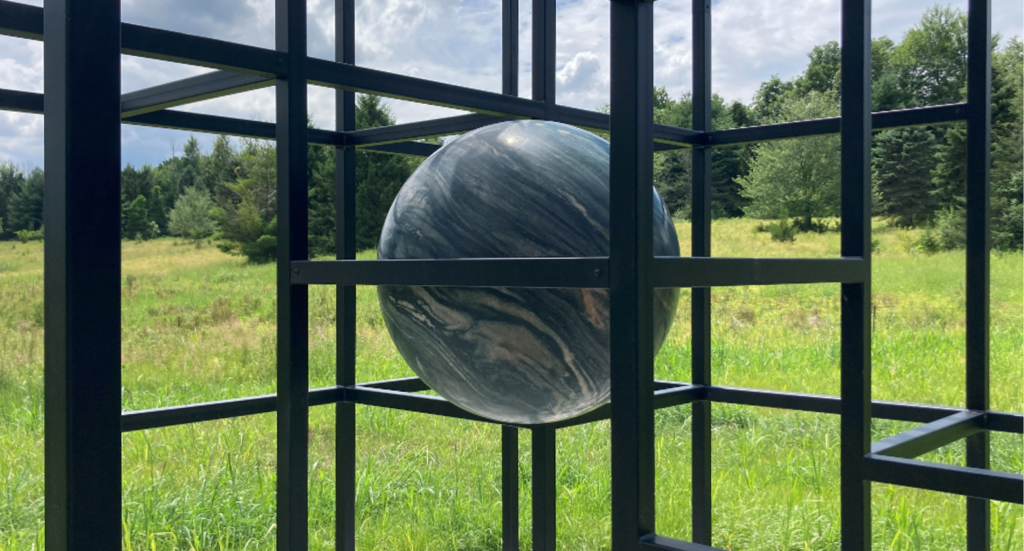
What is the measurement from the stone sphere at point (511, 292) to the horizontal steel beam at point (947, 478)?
0.80 meters

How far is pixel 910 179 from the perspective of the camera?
25.2 meters

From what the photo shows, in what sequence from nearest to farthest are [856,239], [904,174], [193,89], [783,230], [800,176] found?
[856,239] < [193,89] < [904,174] < [783,230] < [800,176]

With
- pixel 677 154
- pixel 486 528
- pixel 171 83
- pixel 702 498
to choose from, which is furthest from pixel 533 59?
pixel 677 154

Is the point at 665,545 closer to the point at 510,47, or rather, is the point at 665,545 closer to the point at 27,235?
the point at 510,47

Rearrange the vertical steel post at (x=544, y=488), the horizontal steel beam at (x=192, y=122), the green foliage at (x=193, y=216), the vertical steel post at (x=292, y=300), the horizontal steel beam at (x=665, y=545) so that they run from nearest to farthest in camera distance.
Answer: the horizontal steel beam at (x=665, y=545), the vertical steel post at (x=292, y=300), the horizontal steel beam at (x=192, y=122), the vertical steel post at (x=544, y=488), the green foliage at (x=193, y=216)

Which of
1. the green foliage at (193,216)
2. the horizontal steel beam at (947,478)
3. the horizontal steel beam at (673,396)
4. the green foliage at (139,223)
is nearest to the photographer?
the horizontal steel beam at (947,478)

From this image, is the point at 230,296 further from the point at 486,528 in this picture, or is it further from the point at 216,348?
the point at 486,528

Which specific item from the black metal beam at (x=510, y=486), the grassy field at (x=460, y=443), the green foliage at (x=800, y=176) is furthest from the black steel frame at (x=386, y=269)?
the green foliage at (x=800, y=176)

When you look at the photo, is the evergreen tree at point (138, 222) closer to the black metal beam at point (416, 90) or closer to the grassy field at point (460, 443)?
the grassy field at point (460, 443)

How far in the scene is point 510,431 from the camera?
3771 millimetres

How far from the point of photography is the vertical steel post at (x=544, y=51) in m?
3.57

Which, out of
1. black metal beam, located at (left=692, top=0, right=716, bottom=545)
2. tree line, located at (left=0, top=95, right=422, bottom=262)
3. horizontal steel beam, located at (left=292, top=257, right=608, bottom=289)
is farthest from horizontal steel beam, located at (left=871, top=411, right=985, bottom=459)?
tree line, located at (left=0, top=95, right=422, bottom=262)

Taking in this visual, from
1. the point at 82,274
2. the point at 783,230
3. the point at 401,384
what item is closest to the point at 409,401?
the point at 401,384

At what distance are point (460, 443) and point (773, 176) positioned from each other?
21756 millimetres
